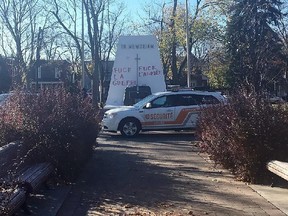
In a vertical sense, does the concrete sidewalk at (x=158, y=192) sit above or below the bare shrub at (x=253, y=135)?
below

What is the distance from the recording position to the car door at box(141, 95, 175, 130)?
765 inches

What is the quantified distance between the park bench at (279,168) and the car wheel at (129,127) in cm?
1043

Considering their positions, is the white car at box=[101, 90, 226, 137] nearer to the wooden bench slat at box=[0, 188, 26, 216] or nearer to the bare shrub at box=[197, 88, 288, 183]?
the bare shrub at box=[197, 88, 288, 183]

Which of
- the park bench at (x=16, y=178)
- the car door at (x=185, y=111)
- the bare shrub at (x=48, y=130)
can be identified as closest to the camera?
the park bench at (x=16, y=178)

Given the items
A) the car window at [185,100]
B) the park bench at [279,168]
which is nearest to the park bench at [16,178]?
the park bench at [279,168]

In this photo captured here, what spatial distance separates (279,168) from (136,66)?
18.2m

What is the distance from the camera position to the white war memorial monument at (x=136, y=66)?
2611 centimetres

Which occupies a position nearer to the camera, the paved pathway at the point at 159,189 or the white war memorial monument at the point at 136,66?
the paved pathway at the point at 159,189

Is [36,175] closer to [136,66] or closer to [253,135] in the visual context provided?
[253,135]

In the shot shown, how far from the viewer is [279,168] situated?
8547 millimetres

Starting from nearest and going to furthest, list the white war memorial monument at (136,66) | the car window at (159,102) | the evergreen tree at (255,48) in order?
1. the car window at (159,102)
2. the evergreen tree at (255,48)
3. the white war memorial monument at (136,66)

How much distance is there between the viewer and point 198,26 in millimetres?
47812

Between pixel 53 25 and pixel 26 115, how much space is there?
36925mm

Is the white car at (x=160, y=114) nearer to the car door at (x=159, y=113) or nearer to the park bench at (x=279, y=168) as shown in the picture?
the car door at (x=159, y=113)
